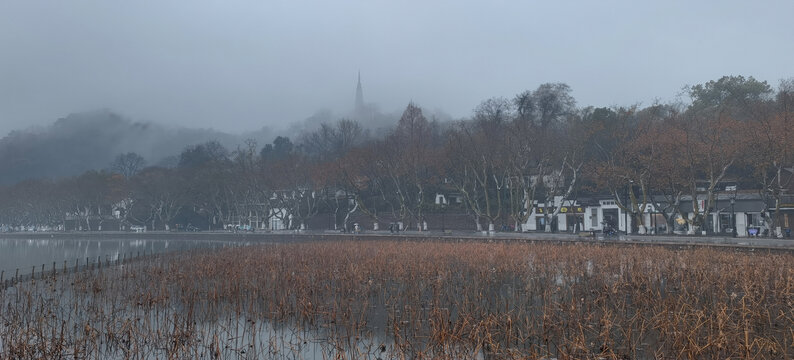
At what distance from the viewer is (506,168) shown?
189 ft

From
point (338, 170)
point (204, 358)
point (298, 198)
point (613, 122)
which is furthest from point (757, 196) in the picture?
point (204, 358)

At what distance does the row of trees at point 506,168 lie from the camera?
47781mm

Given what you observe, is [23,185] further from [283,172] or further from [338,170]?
[338,170]

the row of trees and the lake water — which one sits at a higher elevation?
the row of trees

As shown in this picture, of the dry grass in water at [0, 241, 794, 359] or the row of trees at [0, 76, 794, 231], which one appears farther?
the row of trees at [0, 76, 794, 231]

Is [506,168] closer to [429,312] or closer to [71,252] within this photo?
[429,312]

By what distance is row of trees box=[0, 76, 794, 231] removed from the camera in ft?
157

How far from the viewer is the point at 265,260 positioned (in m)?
28.9

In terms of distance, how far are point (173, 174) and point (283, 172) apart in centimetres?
3145

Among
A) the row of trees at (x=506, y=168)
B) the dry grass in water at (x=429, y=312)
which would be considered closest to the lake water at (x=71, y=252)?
the dry grass in water at (x=429, y=312)

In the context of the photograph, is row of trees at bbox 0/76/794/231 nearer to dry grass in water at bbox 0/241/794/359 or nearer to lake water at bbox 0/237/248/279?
lake water at bbox 0/237/248/279

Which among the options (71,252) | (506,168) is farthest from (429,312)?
(71,252)

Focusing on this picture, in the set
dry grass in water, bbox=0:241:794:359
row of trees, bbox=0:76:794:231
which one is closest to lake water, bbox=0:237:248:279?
dry grass in water, bbox=0:241:794:359

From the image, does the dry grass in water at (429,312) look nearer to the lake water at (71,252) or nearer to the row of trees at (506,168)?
the lake water at (71,252)
